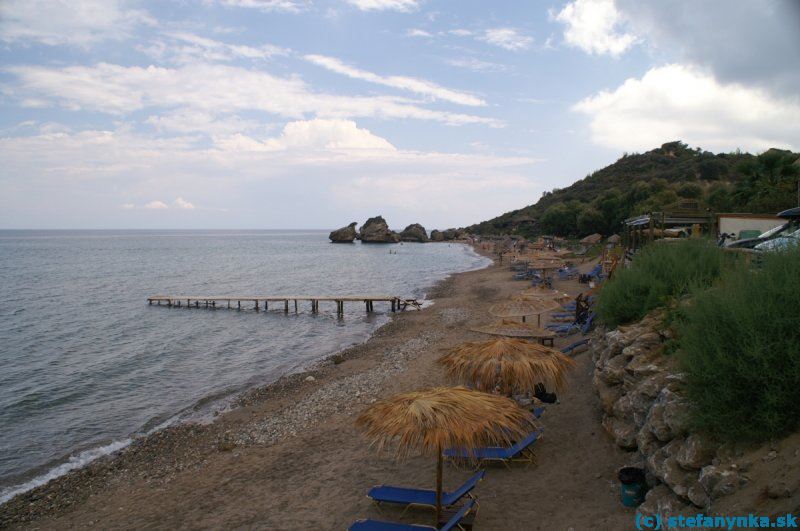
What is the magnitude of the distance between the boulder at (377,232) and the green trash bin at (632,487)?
11477 centimetres

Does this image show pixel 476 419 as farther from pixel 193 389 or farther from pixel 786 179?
pixel 786 179

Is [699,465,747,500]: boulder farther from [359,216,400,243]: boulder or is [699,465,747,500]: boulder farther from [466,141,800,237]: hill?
[359,216,400,243]: boulder

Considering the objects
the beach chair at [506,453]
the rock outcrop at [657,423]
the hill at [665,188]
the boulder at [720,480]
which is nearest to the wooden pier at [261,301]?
the hill at [665,188]

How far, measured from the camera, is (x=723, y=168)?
53.1 metres

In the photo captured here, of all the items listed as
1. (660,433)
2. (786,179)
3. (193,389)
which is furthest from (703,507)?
(786,179)

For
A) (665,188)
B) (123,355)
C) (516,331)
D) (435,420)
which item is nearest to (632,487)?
(435,420)

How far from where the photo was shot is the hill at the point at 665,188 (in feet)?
75.5

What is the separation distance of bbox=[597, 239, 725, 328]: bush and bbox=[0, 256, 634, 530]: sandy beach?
70.2 inches

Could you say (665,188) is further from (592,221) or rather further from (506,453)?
(506,453)

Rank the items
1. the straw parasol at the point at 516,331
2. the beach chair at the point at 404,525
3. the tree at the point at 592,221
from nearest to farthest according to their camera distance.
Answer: the beach chair at the point at 404,525, the straw parasol at the point at 516,331, the tree at the point at 592,221

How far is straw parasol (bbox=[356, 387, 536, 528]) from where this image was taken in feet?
18.5

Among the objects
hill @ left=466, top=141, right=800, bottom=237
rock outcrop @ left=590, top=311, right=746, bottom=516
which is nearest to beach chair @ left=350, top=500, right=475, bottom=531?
rock outcrop @ left=590, top=311, right=746, bottom=516

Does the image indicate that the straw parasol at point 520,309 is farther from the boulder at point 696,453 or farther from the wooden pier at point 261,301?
the wooden pier at point 261,301

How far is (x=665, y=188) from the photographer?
4472cm
